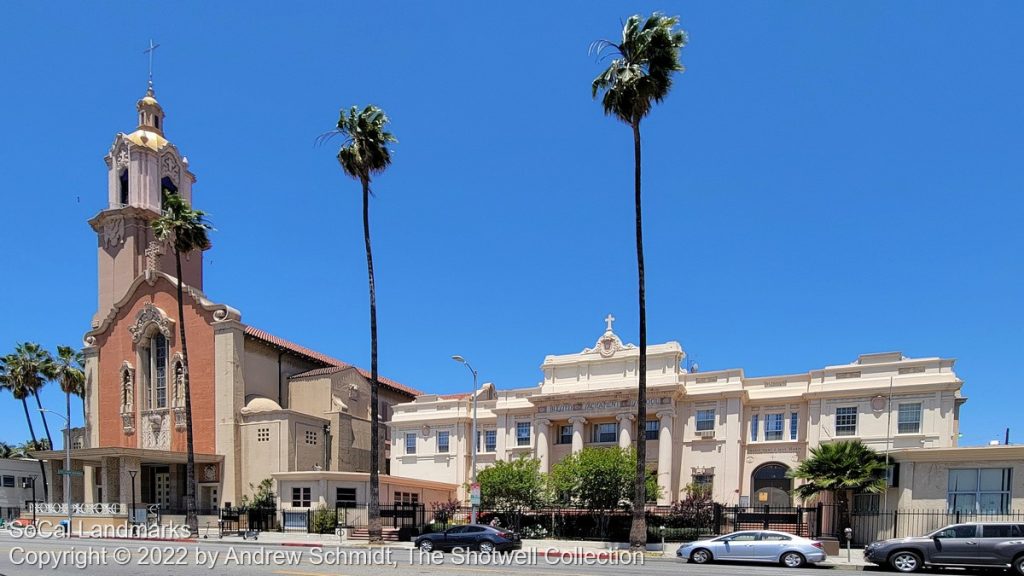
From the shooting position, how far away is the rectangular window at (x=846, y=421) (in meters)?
36.8

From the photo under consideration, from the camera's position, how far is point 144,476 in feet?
164

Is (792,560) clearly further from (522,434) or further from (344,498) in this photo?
(344,498)

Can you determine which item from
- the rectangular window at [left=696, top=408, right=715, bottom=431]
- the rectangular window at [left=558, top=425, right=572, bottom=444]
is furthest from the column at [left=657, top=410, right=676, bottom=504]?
the rectangular window at [left=558, top=425, right=572, bottom=444]

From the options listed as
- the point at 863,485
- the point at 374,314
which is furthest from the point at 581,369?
the point at 863,485

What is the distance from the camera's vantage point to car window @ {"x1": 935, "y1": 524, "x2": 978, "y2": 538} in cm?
2017

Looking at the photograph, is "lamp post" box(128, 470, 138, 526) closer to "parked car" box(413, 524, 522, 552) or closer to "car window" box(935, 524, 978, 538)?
"parked car" box(413, 524, 522, 552)

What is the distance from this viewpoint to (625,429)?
4125 cm

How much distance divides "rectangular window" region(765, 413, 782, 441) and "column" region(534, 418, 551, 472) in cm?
1260

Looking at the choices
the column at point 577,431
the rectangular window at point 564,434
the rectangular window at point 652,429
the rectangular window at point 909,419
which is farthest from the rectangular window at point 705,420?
the rectangular window at point 909,419

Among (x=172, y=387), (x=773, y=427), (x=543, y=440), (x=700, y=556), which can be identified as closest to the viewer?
(x=700, y=556)

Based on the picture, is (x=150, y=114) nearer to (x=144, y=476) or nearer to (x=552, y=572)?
(x=144, y=476)

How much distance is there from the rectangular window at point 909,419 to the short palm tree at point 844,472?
4.93 m

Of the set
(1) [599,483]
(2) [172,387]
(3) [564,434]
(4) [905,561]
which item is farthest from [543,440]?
(2) [172,387]

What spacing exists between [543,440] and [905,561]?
24966 mm
